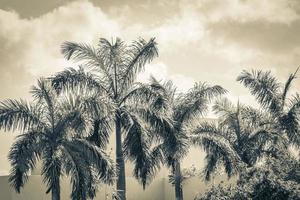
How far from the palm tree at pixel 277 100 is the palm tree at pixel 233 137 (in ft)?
2.23

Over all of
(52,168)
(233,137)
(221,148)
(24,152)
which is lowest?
(52,168)

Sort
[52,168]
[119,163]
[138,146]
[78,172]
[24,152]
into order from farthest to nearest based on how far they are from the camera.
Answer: [119,163]
[138,146]
[24,152]
[78,172]
[52,168]

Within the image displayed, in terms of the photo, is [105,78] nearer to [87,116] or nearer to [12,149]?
[87,116]

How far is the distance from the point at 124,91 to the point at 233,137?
6671mm

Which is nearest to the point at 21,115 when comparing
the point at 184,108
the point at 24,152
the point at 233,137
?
the point at 24,152

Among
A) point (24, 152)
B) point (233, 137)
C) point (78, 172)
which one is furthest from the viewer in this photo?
point (233, 137)

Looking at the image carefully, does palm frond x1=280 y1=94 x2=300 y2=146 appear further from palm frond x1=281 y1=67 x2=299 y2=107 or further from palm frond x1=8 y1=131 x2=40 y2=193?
palm frond x1=8 y1=131 x2=40 y2=193

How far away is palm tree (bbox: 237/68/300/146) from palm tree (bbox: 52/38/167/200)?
220 inches

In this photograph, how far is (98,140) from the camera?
685 inches

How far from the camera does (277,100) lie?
69.7 feet

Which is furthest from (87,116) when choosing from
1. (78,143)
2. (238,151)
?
(238,151)

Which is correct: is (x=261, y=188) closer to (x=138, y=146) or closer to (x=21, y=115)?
(x=138, y=146)

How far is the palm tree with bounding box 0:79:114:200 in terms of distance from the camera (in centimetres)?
1522

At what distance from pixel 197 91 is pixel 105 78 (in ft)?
15.8
